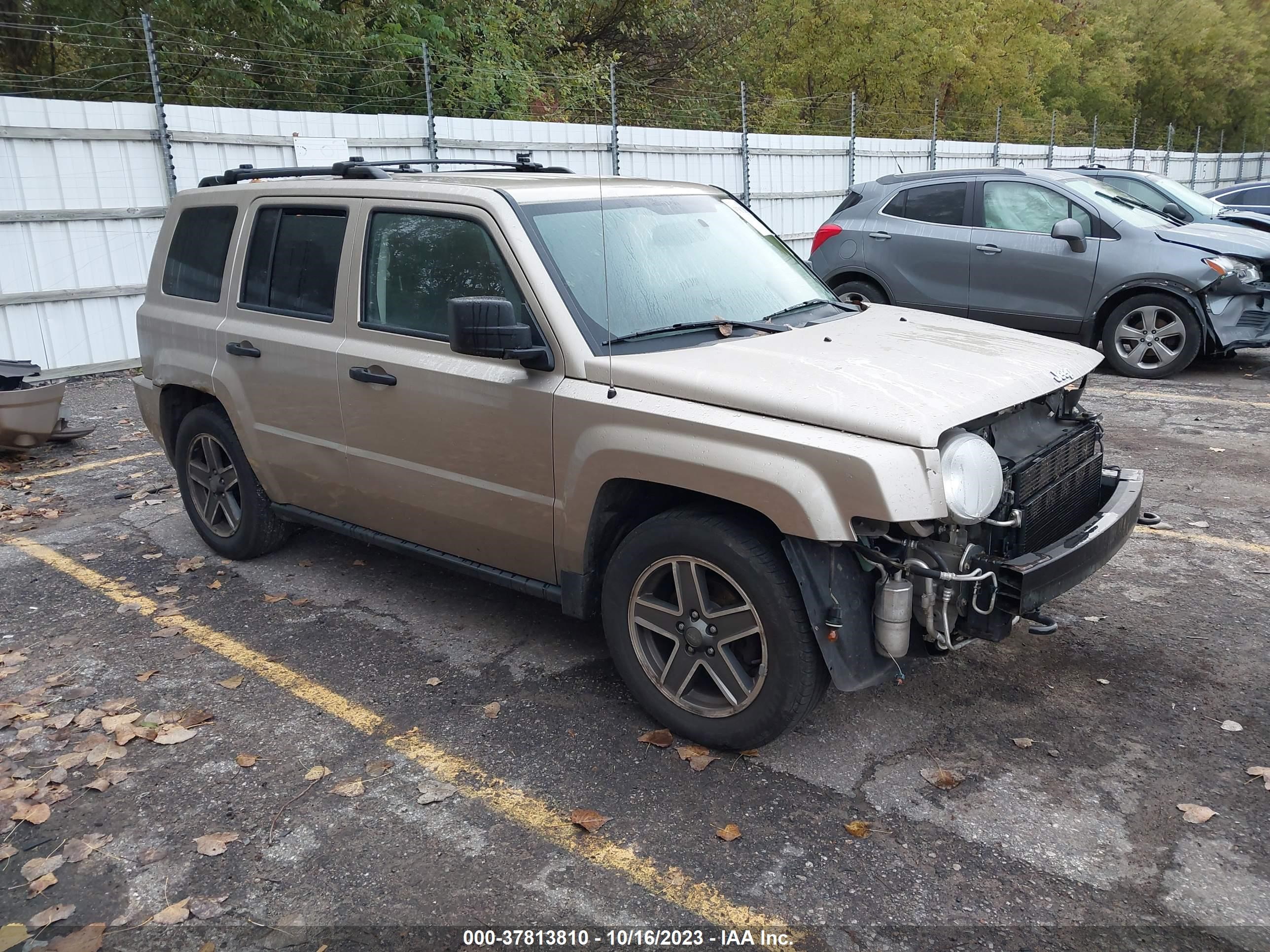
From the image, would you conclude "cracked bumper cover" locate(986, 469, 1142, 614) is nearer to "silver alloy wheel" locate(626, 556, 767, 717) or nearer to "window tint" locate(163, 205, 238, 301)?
"silver alloy wheel" locate(626, 556, 767, 717)

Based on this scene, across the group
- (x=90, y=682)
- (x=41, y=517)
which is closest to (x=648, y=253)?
(x=90, y=682)

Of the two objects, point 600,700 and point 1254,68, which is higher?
point 1254,68

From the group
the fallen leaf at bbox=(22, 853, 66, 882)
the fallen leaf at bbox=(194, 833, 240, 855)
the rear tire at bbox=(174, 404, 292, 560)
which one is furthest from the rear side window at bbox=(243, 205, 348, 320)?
the fallen leaf at bbox=(22, 853, 66, 882)

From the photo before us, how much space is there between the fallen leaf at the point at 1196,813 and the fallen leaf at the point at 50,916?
3426 mm

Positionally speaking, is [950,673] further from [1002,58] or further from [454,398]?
[1002,58]

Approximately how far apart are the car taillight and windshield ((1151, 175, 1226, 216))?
14.4 ft

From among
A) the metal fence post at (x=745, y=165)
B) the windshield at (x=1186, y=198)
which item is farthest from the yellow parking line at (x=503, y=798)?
the metal fence post at (x=745, y=165)

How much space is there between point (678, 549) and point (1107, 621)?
2.33 m

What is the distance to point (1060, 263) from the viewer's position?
962 cm

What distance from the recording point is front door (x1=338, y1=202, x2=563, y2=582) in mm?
4016

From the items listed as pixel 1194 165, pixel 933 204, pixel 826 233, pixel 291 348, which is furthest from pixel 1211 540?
pixel 1194 165

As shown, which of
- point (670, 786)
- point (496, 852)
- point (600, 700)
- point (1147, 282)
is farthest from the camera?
Answer: point (1147, 282)

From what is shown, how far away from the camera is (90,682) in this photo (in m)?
4.43

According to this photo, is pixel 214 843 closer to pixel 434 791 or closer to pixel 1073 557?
pixel 434 791
